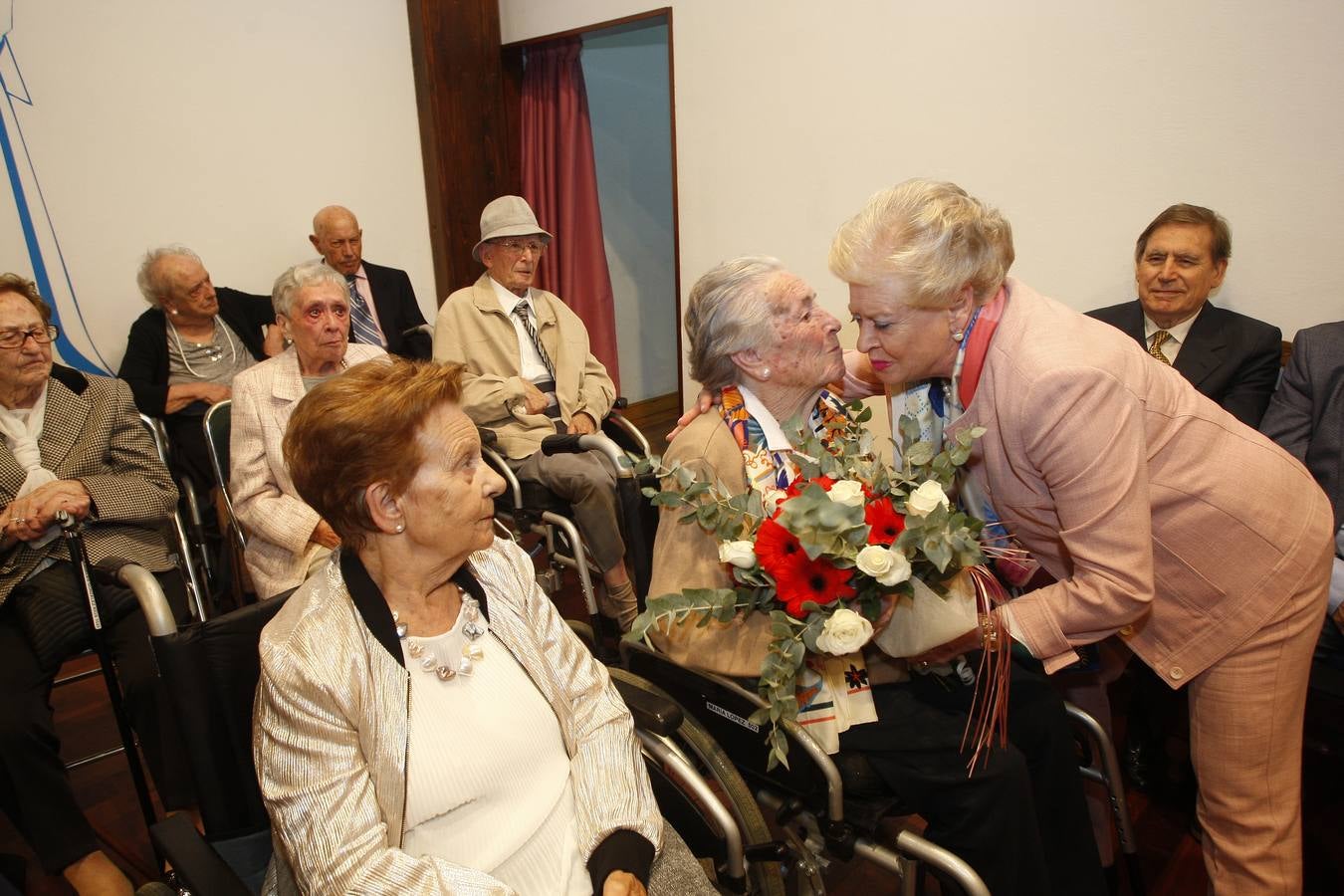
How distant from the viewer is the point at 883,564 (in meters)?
1.34

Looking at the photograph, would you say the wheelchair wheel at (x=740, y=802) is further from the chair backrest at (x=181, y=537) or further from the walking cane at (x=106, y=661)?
the chair backrest at (x=181, y=537)

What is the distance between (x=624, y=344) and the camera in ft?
19.5

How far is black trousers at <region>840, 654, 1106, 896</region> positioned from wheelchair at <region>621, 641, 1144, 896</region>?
66 mm

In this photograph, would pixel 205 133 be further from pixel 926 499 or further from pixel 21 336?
pixel 926 499

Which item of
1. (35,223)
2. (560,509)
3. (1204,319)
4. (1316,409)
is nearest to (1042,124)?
(1204,319)

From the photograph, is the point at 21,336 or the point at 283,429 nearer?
the point at 21,336

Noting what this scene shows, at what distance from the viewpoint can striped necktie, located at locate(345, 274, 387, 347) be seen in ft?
13.4

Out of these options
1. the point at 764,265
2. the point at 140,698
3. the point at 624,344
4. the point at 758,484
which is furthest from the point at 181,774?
the point at 624,344

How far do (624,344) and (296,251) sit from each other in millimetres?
2265

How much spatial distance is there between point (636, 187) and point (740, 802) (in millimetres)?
4986

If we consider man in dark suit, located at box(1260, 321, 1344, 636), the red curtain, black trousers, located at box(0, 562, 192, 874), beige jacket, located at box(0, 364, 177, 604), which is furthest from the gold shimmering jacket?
the red curtain

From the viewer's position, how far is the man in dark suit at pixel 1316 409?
230 centimetres

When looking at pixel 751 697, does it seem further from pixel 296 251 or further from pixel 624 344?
pixel 624 344

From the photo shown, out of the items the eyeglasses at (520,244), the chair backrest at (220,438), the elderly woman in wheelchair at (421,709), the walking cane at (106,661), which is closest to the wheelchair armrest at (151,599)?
the elderly woman in wheelchair at (421,709)
